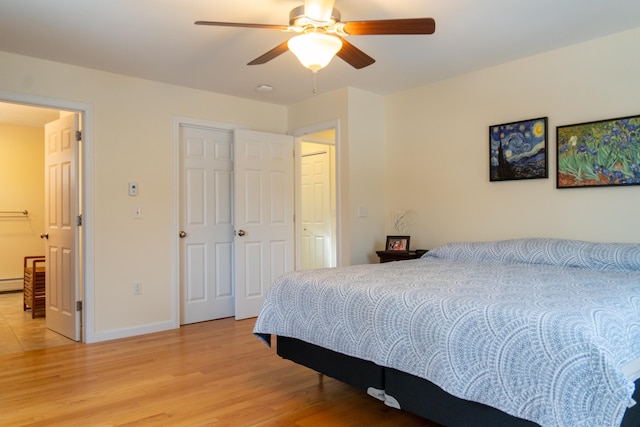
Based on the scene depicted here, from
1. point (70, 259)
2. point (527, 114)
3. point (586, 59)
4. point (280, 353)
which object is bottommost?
point (280, 353)

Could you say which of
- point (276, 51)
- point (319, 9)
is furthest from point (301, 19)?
point (276, 51)

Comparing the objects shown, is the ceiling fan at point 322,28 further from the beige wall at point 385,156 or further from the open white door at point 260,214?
the open white door at point 260,214

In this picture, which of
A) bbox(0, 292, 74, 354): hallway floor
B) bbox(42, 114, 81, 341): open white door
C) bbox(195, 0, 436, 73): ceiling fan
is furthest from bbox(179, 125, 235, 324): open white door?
bbox(195, 0, 436, 73): ceiling fan

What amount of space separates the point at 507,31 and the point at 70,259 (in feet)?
12.9

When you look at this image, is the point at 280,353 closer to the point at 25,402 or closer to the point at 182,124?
the point at 25,402

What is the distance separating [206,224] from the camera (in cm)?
445

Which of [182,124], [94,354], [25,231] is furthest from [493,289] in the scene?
[25,231]

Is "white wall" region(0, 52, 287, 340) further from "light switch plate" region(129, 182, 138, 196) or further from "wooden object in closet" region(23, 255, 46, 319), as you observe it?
"wooden object in closet" region(23, 255, 46, 319)

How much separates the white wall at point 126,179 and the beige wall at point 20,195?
375 cm

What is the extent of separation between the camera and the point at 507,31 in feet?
9.76

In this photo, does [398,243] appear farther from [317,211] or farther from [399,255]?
[317,211]

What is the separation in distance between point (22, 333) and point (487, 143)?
14.9 ft

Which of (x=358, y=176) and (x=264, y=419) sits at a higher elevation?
(x=358, y=176)

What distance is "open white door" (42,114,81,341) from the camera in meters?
3.75
